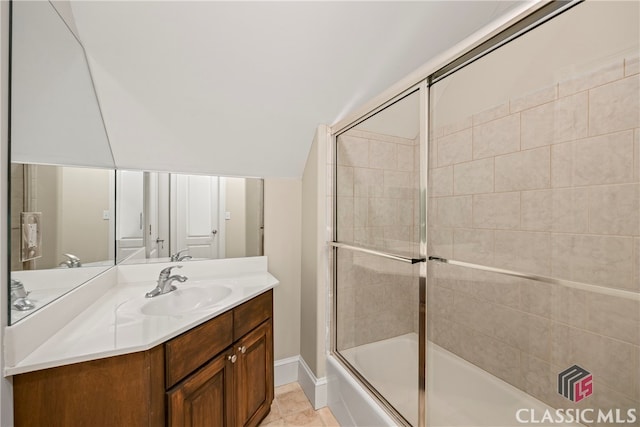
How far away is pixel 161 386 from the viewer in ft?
3.17

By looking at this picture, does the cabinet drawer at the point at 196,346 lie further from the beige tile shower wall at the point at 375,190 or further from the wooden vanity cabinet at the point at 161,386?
the beige tile shower wall at the point at 375,190

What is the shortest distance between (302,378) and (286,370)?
0.43 ft

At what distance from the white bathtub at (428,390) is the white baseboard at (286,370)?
1.17ft

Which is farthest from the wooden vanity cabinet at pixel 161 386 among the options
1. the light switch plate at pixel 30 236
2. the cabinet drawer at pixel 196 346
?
the light switch plate at pixel 30 236

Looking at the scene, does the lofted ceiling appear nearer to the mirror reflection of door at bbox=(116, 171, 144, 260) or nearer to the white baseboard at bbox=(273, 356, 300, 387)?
the mirror reflection of door at bbox=(116, 171, 144, 260)

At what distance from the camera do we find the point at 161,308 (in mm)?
1404

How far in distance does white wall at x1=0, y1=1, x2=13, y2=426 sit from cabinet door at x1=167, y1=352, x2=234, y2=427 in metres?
0.42

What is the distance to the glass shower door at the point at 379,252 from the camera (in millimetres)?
1495

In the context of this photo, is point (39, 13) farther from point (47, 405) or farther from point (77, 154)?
point (47, 405)

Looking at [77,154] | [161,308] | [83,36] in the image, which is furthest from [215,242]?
[83,36]

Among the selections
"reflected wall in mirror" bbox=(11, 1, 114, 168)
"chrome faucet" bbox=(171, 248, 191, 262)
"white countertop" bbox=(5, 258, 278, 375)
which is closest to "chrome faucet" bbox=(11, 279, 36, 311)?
"white countertop" bbox=(5, 258, 278, 375)

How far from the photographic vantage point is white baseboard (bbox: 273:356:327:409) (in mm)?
1778

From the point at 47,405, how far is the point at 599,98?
2.32 m

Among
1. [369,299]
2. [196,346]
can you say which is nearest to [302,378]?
[369,299]
